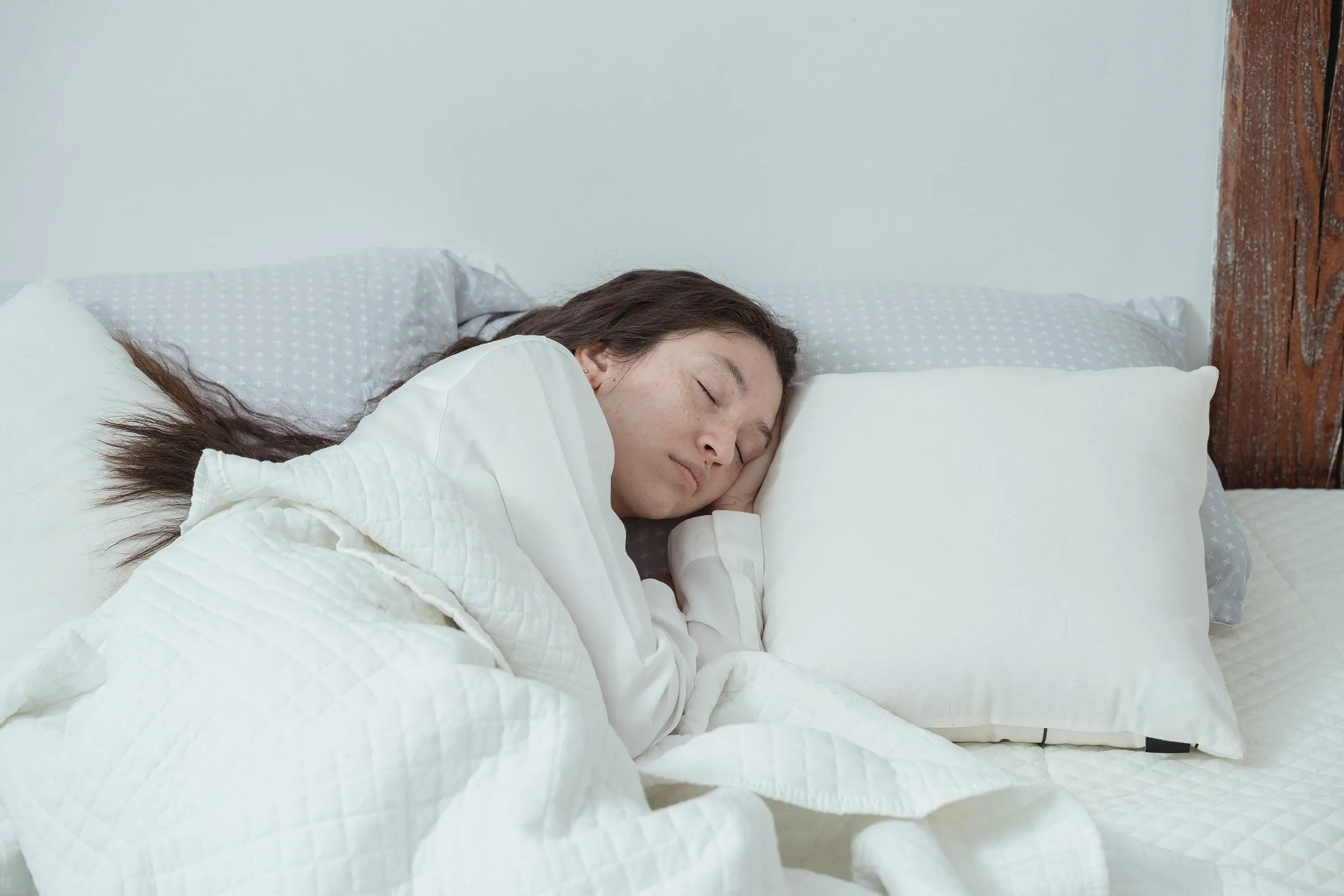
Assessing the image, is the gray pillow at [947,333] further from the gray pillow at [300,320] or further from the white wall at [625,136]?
the gray pillow at [300,320]

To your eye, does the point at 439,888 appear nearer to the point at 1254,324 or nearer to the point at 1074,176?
the point at 1074,176

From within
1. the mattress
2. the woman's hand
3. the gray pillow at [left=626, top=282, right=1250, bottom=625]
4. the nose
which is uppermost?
the gray pillow at [left=626, top=282, right=1250, bottom=625]

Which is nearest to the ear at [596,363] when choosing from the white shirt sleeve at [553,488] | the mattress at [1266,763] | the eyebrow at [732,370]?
the eyebrow at [732,370]

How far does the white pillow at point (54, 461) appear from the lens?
38.4 inches

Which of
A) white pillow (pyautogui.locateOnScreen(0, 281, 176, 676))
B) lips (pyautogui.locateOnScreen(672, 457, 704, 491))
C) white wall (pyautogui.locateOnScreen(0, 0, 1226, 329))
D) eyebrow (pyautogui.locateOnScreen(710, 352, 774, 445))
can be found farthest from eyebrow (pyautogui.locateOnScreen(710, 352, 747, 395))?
white pillow (pyautogui.locateOnScreen(0, 281, 176, 676))

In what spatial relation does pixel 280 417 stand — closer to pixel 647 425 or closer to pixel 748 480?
pixel 647 425

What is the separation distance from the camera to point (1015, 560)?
1.08m

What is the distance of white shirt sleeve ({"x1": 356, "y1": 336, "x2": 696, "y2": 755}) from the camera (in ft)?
3.14

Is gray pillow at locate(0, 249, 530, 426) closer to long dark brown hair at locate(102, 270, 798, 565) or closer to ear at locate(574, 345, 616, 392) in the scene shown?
long dark brown hair at locate(102, 270, 798, 565)

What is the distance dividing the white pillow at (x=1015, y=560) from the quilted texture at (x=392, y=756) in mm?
155

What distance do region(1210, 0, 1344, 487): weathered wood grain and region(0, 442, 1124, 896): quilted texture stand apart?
1090mm

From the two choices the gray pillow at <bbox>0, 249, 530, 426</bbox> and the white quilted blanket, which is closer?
the white quilted blanket

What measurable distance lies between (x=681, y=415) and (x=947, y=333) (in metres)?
0.43

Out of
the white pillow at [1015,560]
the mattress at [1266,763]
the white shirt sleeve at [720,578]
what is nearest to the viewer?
the mattress at [1266,763]
